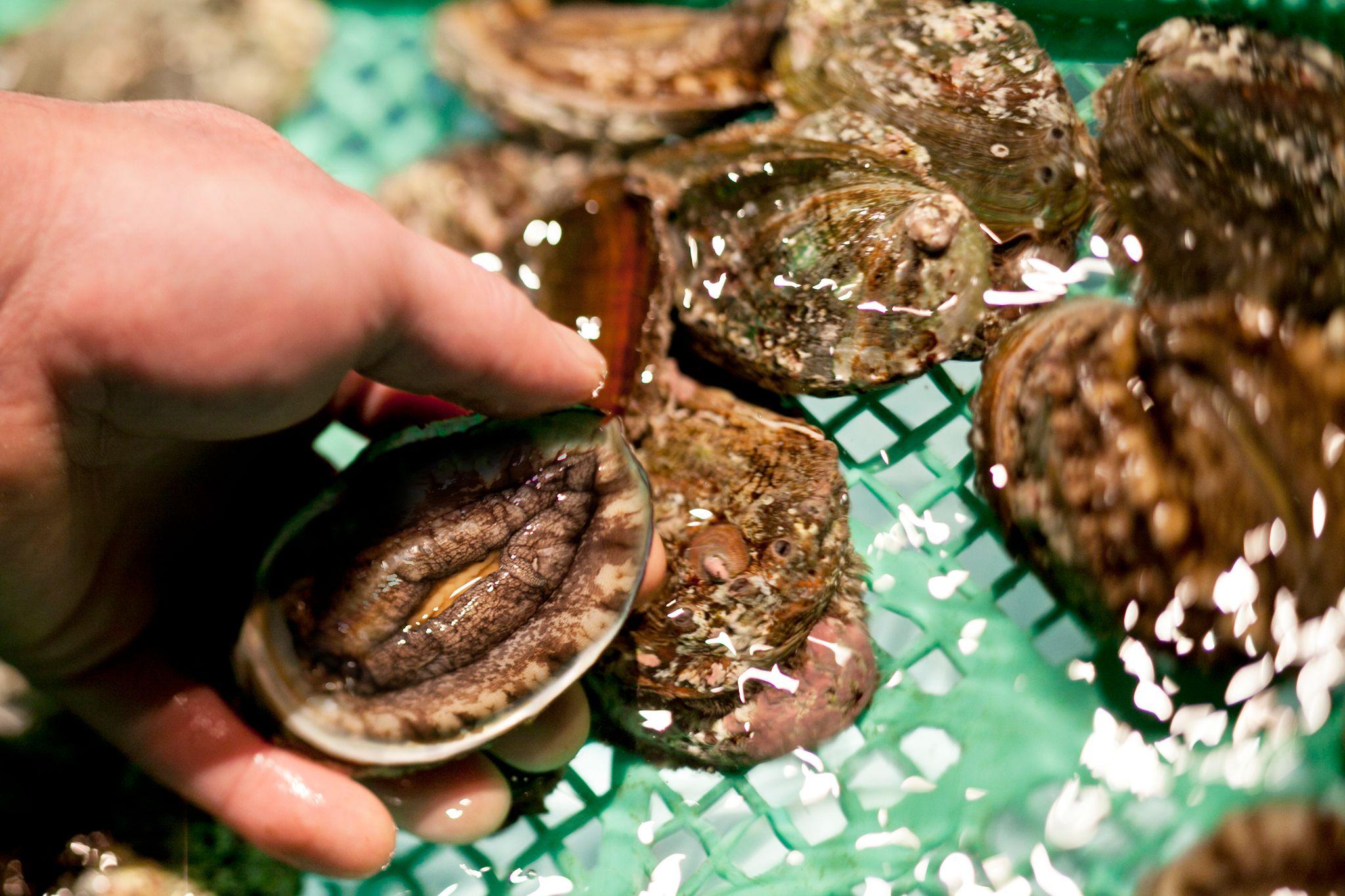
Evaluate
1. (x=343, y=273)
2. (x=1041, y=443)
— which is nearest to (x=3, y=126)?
(x=343, y=273)

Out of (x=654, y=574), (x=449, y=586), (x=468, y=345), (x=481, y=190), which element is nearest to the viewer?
(x=468, y=345)

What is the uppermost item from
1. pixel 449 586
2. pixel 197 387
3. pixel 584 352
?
pixel 197 387

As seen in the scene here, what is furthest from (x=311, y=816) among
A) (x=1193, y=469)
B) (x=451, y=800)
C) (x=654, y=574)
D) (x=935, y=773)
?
(x=1193, y=469)

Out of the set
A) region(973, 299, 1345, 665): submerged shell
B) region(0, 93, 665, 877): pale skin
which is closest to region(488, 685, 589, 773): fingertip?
region(0, 93, 665, 877): pale skin

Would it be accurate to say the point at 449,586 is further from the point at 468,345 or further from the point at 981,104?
the point at 981,104

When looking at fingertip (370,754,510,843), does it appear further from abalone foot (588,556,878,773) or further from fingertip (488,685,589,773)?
abalone foot (588,556,878,773)

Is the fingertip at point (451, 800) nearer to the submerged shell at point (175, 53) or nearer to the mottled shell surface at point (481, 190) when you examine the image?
the mottled shell surface at point (481, 190)

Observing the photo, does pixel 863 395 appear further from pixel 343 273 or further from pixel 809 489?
pixel 343 273
